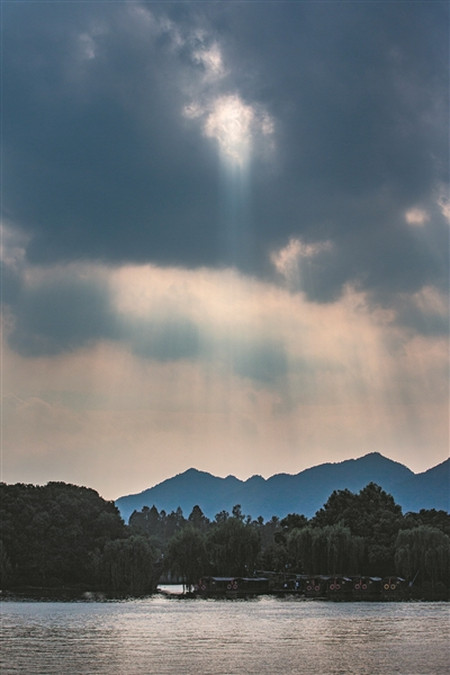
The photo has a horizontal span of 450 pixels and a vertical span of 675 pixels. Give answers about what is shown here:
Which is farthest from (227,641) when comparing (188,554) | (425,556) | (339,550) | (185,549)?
(188,554)

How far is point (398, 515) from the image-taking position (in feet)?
344

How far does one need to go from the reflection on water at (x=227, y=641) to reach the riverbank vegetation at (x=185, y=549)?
18956 millimetres

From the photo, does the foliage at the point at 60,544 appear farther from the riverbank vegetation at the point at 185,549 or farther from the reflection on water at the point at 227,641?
the reflection on water at the point at 227,641

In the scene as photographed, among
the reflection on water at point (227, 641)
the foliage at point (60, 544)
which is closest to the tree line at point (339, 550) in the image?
the foliage at point (60, 544)

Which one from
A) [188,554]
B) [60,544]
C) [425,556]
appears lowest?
[425,556]

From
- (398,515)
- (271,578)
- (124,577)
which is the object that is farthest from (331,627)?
(398,515)

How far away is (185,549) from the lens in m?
90.9

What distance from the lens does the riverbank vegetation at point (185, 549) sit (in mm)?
80500

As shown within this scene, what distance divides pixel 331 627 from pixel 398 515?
204 feet

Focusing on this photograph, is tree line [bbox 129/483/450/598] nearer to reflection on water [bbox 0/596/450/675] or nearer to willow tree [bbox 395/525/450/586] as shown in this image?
willow tree [bbox 395/525/450/586]

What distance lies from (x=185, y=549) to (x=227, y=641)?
5427cm

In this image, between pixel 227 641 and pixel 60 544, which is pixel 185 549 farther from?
pixel 227 641

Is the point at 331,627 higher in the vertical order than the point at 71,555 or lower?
lower

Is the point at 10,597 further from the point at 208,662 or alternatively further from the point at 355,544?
the point at 208,662
